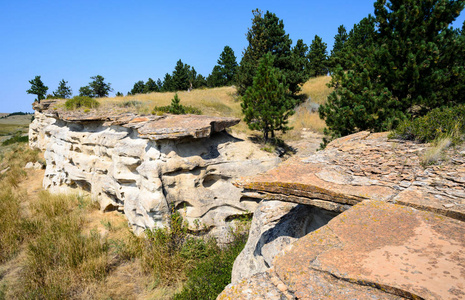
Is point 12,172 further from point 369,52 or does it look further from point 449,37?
point 449,37

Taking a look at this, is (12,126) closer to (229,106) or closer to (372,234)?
(229,106)

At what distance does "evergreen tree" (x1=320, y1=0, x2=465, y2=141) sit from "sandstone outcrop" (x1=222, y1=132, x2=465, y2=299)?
4.93 m

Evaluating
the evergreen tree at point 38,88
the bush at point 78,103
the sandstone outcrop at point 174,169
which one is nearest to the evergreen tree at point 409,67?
the sandstone outcrop at point 174,169

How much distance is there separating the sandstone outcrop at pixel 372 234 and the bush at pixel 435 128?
79 centimetres

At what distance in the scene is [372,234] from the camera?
2230 mm

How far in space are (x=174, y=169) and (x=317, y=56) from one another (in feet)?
116

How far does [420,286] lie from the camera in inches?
63.7

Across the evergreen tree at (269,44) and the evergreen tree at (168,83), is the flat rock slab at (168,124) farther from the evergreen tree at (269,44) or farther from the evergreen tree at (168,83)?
the evergreen tree at (168,83)

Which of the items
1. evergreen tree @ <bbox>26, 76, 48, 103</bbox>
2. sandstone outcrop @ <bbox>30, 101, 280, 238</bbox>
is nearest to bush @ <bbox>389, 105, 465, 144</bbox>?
sandstone outcrop @ <bbox>30, 101, 280, 238</bbox>

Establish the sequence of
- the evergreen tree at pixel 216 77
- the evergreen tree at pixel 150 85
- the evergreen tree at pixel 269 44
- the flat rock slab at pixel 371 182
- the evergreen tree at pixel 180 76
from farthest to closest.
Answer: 1. the evergreen tree at pixel 150 85
2. the evergreen tree at pixel 216 77
3. the evergreen tree at pixel 180 76
4. the evergreen tree at pixel 269 44
5. the flat rock slab at pixel 371 182

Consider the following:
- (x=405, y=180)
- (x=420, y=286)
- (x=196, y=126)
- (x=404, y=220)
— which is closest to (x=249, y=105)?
(x=196, y=126)

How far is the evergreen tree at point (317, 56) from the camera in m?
35.6

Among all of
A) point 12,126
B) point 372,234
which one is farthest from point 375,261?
point 12,126

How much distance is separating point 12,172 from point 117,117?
11.1 meters
